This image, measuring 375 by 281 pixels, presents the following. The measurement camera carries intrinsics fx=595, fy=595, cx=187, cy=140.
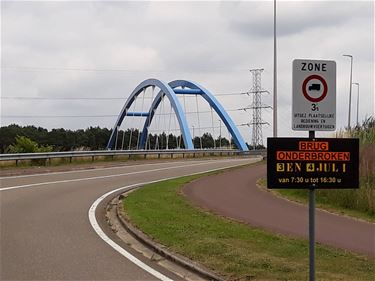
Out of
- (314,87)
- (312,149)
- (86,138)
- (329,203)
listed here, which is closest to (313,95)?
(314,87)

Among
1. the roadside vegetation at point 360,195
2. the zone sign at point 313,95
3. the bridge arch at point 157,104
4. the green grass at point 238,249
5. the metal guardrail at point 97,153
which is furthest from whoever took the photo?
the bridge arch at point 157,104

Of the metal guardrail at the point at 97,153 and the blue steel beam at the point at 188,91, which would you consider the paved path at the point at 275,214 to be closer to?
the metal guardrail at the point at 97,153

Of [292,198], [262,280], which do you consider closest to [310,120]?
[262,280]

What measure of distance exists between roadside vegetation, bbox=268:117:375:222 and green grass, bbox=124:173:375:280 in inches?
167

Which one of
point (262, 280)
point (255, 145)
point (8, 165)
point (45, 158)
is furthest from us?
point (255, 145)

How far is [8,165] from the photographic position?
3161cm

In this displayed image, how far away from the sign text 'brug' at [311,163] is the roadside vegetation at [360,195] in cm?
835

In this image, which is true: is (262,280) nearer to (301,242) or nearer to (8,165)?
(301,242)

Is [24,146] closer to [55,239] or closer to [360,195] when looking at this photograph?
[360,195]

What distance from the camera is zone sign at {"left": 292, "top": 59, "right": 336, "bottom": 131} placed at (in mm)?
7211

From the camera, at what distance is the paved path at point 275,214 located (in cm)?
1211

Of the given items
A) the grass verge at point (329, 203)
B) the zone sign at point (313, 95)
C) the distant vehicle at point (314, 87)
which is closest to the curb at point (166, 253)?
the zone sign at point (313, 95)

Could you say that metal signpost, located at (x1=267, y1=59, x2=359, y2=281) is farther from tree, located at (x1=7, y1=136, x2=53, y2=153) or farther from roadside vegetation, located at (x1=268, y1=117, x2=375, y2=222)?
tree, located at (x1=7, y1=136, x2=53, y2=153)

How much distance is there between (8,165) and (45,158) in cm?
272
